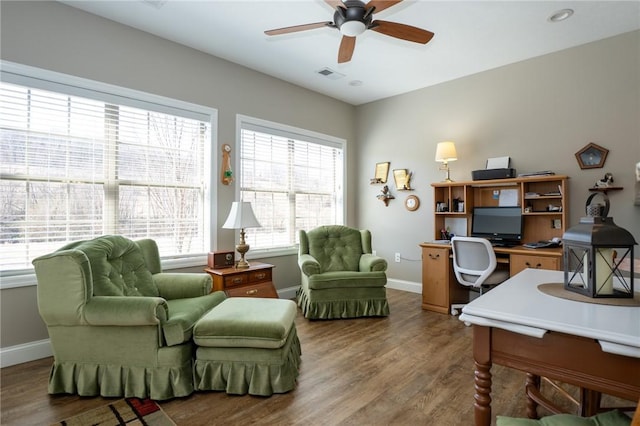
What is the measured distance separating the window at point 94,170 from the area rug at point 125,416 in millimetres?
1437

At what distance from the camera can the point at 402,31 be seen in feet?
8.04

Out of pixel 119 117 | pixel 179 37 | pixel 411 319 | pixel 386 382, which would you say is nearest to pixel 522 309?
pixel 386 382

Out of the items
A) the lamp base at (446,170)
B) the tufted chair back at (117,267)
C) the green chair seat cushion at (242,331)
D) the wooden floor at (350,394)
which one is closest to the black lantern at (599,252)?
the wooden floor at (350,394)

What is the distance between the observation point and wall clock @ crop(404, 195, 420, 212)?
470 cm

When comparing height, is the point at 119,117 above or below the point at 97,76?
below

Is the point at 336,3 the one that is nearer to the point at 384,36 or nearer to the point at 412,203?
the point at 384,36

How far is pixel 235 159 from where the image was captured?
12.8 ft

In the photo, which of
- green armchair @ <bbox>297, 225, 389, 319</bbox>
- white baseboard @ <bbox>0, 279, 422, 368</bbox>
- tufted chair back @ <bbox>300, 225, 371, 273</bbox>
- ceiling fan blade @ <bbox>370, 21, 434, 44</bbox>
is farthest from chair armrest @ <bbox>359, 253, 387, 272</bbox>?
white baseboard @ <bbox>0, 279, 422, 368</bbox>

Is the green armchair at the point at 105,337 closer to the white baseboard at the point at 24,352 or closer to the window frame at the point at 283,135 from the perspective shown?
the white baseboard at the point at 24,352

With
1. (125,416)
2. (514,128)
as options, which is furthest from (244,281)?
(514,128)

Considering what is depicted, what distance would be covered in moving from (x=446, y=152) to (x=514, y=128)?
0.78 meters

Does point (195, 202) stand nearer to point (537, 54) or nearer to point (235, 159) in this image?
point (235, 159)

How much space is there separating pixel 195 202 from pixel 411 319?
2655mm

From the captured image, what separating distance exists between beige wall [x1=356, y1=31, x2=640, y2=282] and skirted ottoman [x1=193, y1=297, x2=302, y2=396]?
10.1 feet
